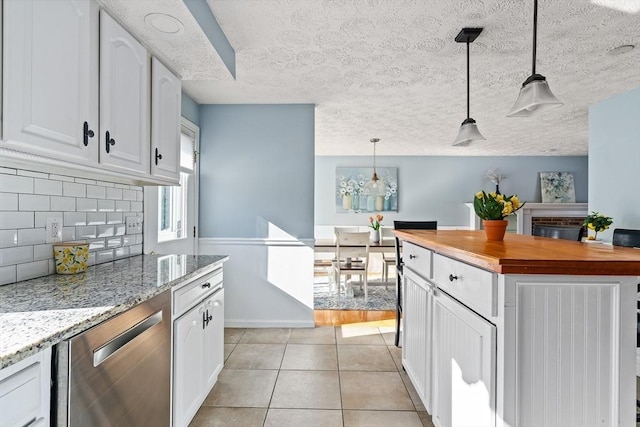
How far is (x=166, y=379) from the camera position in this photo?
1.52 meters

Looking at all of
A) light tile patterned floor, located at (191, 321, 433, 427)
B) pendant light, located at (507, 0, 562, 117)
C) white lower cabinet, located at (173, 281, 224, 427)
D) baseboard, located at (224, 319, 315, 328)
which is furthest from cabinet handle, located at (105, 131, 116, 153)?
baseboard, located at (224, 319, 315, 328)

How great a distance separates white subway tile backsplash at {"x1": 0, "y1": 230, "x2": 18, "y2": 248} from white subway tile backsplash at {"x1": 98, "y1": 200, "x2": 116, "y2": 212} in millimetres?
569

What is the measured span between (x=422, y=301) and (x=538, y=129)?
3980 mm

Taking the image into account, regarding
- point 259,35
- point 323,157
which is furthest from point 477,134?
point 323,157

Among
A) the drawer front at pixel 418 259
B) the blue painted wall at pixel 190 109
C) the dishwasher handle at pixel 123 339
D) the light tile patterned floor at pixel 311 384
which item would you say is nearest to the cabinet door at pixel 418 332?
the drawer front at pixel 418 259

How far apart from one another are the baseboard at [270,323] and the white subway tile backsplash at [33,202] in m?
2.31

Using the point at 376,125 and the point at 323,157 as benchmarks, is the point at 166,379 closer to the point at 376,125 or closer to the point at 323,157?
the point at 376,125

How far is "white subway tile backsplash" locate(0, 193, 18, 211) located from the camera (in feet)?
4.49

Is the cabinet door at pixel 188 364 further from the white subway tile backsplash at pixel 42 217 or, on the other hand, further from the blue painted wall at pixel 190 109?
the blue painted wall at pixel 190 109

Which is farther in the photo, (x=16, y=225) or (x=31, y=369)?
(x=16, y=225)

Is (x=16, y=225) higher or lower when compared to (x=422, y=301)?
higher

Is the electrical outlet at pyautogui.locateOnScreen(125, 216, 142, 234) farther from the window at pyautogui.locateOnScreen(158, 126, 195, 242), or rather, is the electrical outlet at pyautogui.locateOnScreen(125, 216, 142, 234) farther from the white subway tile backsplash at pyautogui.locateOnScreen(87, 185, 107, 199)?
the window at pyautogui.locateOnScreen(158, 126, 195, 242)

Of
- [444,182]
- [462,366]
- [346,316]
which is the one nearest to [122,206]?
[462,366]

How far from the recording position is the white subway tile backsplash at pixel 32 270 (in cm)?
144
